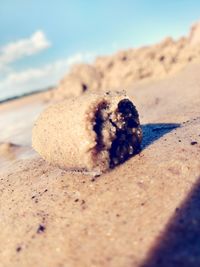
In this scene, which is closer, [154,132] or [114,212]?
[114,212]

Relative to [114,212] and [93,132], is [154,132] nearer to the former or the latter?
[93,132]

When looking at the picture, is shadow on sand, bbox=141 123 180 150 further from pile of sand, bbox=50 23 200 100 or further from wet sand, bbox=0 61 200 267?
pile of sand, bbox=50 23 200 100

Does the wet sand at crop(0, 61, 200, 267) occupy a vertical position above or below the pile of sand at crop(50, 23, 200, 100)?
below

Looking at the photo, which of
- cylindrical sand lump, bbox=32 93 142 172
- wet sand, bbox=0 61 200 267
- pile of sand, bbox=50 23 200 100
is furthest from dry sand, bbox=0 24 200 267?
pile of sand, bbox=50 23 200 100

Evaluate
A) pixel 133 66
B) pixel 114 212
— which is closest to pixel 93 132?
pixel 114 212

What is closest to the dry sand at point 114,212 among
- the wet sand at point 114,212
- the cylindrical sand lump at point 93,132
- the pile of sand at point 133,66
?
the wet sand at point 114,212

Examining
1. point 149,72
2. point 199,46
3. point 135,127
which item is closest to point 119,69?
point 149,72

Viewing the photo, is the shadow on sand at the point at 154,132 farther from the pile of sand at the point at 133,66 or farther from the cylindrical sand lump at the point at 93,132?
the pile of sand at the point at 133,66
